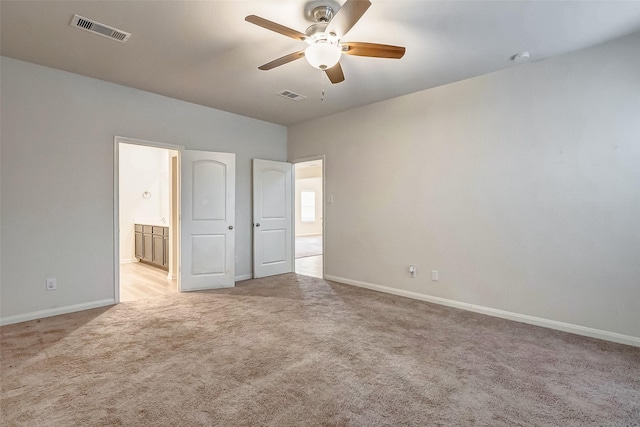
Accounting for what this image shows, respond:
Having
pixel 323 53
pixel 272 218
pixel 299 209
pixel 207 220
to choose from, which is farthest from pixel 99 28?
pixel 299 209

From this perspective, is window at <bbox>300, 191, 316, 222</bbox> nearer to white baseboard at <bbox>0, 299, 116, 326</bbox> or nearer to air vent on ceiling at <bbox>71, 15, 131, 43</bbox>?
white baseboard at <bbox>0, 299, 116, 326</bbox>

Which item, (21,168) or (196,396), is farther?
(21,168)

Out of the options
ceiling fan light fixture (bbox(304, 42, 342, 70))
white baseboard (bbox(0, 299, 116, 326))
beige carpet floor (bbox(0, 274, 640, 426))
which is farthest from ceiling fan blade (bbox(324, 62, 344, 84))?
white baseboard (bbox(0, 299, 116, 326))

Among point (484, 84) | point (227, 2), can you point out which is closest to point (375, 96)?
point (484, 84)

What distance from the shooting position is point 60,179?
366cm

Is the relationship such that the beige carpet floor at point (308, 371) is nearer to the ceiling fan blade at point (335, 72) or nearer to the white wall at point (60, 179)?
the white wall at point (60, 179)

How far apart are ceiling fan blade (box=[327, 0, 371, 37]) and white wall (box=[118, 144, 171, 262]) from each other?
5.75m

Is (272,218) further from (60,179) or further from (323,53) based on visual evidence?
(323,53)

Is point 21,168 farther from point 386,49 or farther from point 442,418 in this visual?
point 442,418

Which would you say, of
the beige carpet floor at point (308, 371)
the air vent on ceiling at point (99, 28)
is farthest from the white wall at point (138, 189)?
the air vent on ceiling at point (99, 28)

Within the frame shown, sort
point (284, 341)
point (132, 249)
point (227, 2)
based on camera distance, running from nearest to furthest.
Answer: point (227, 2), point (284, 341), point (132, 249)

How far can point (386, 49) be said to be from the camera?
2420 mm

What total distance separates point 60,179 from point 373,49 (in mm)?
3664

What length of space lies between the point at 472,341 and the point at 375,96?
127 inches
